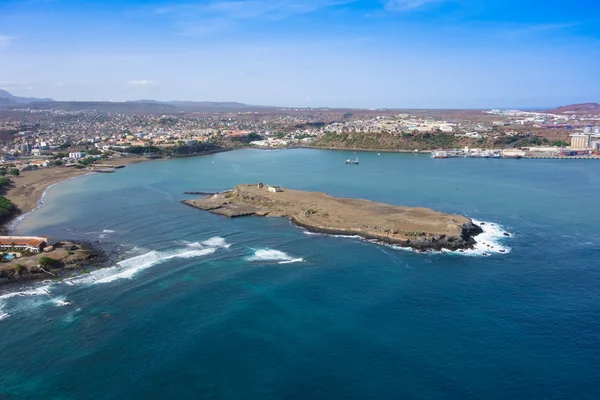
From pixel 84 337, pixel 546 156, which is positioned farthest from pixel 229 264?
pixel 546 156

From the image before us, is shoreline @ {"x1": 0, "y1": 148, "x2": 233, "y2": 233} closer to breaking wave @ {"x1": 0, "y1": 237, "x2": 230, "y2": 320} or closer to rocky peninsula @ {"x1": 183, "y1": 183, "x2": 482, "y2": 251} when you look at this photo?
breaking wave @ {"x1": 0, "y1": 237, "x2": 230, "y2": 320}

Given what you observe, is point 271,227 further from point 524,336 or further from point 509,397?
point 509,397

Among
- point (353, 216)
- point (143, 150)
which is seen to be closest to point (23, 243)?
point (353, 216)

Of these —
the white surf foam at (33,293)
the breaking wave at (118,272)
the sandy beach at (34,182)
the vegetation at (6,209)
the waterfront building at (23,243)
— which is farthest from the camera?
the sandy beach at (34,182)

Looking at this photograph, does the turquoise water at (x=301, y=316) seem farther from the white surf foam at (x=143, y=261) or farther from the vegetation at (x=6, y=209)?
the vegetation at (x=6, y=209)

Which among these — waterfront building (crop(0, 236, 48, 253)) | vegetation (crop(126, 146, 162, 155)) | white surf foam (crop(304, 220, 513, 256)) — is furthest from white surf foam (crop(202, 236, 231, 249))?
vegetation (crop(126, 146, 162, 155))

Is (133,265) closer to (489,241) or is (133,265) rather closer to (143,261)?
(143,261)

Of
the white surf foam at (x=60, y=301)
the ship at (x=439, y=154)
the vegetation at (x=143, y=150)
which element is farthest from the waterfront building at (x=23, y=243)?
the ship at (x=439, y=154)
